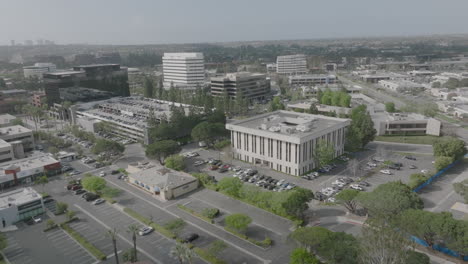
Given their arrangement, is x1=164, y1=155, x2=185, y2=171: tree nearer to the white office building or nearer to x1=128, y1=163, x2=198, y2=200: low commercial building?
x1=128, y1=163, x2=198, y2=200: low commercial building

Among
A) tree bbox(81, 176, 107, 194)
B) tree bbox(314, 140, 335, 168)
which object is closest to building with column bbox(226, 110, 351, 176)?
tree bbox(314, 140, 335, 168)

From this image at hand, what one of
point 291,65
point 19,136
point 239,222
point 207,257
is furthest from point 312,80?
point 207,257

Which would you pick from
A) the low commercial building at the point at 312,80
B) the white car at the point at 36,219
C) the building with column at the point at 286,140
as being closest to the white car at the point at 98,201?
the white car at the point at 36,219

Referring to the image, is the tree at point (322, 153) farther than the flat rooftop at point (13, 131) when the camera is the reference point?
No

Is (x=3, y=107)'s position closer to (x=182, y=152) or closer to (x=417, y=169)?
(x=182, y=152)

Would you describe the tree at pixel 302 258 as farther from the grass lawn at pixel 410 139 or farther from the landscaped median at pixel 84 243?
the grass lawn at pixel 410 139

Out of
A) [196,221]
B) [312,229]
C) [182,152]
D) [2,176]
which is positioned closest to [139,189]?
[196,221]

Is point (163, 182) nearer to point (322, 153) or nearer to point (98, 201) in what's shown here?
point (98, 201)
